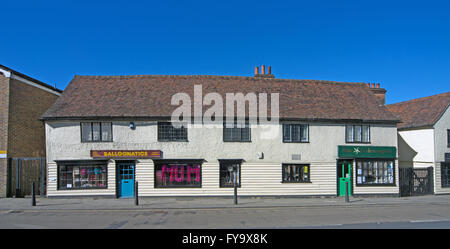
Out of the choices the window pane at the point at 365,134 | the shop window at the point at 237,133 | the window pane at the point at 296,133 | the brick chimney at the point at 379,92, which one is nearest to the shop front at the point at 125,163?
the shop window at the point at 237,133

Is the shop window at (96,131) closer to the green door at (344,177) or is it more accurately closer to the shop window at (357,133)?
the green door at (344,177)

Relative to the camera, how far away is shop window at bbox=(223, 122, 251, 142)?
1980 centimetres

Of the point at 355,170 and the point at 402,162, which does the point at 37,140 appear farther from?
the point at 402,162

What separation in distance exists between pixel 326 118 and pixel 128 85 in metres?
12.7

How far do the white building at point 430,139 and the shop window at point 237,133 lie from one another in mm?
12724

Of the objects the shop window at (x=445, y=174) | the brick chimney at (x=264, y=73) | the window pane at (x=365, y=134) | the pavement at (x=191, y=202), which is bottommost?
the pavement at (x=191, y=202)

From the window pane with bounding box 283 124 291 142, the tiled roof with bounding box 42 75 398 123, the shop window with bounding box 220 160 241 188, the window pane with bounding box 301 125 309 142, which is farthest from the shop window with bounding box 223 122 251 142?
the window pane with bounding box 301 125 309 142

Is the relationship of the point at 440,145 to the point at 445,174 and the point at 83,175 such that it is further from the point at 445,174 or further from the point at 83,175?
the point at 83,175

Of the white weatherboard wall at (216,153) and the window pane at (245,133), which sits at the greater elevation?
the window pane at (245,133)

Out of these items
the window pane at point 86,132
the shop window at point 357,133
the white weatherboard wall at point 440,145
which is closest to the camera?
the window pane at point 86,132

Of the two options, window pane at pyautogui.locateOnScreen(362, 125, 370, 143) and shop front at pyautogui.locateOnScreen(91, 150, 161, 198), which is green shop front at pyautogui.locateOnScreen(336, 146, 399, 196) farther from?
shop front at pyautogui.locateOnScreen(91, 150, 161, 198)

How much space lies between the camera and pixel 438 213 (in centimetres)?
1501

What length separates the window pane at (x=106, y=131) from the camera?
19.3 m

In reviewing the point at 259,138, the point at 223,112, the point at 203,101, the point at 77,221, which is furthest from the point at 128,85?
the point at 77,221
